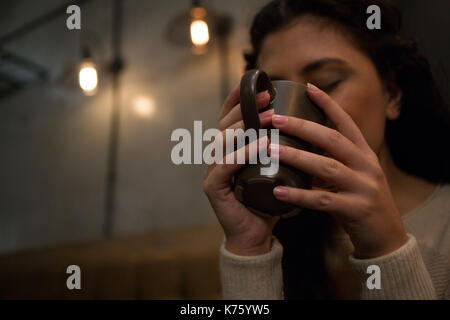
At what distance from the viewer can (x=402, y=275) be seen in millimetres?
355

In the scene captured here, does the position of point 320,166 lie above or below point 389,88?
below

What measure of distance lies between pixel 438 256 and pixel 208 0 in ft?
5.47

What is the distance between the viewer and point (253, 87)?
1.15ft

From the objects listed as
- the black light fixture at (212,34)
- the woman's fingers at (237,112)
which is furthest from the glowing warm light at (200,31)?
the woman's fingers at (237,112)

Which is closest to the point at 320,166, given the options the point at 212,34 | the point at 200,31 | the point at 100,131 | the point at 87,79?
the point at 87,79

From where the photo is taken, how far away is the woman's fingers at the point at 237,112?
1.24 ft

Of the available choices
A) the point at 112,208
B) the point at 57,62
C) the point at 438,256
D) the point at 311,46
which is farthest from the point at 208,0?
the point at 438,256

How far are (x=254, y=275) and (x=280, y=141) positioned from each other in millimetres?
238

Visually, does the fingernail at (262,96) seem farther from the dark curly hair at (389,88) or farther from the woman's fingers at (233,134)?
the dark curly hair at (389,88)

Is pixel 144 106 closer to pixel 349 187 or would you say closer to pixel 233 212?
pixel 233 212

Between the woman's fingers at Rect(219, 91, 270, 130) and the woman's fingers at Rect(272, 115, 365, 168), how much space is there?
0.03 meters

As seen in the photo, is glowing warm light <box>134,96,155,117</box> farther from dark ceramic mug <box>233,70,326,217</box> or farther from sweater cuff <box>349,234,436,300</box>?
sweater cuff <box>349,234,436,300</box>

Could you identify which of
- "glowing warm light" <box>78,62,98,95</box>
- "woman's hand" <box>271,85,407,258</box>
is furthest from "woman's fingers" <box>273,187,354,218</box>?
"glowing warm light" <box>78,62,98,95</box>
